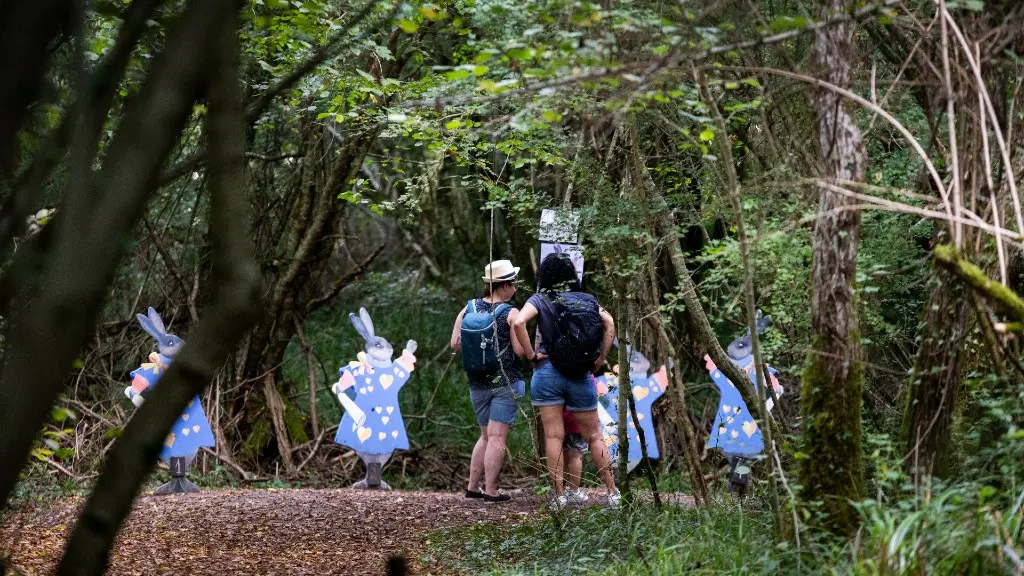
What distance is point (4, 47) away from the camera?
2.07 metres

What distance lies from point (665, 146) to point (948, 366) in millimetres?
3136

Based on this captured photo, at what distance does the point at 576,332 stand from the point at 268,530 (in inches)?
95.9

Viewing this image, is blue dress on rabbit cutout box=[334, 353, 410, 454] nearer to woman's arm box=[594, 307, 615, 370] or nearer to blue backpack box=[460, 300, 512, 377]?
blue backpack box=[460, 300, 512, 377]

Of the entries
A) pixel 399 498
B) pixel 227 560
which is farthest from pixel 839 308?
pixel 399 498

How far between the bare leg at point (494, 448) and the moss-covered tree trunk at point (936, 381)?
3739 millimetres

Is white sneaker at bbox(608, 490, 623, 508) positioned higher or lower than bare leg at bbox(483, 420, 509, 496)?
lower

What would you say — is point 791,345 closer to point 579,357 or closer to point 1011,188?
→ point 579,357

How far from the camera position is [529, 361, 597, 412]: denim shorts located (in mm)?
7004

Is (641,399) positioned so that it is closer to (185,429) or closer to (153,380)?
(185,429)

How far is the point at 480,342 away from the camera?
7.52 meters

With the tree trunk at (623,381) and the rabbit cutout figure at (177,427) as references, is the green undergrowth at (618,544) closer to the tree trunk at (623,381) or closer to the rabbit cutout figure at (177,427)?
the tree trunk at (623,381)

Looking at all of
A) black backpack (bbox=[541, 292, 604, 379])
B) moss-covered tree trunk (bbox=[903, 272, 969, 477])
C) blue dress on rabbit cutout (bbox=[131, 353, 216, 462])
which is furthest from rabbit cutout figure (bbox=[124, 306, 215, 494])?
moss-covered tree trunk (bbox=[903, 272, 969, 477])

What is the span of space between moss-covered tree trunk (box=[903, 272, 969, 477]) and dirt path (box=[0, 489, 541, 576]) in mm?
2688

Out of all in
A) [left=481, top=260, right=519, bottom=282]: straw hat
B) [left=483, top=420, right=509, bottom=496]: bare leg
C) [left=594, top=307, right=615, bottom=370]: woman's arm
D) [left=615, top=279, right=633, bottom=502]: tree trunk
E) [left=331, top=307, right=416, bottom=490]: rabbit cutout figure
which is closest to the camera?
[left=615, top=279, right=633, bottom=502]: tree trunk
